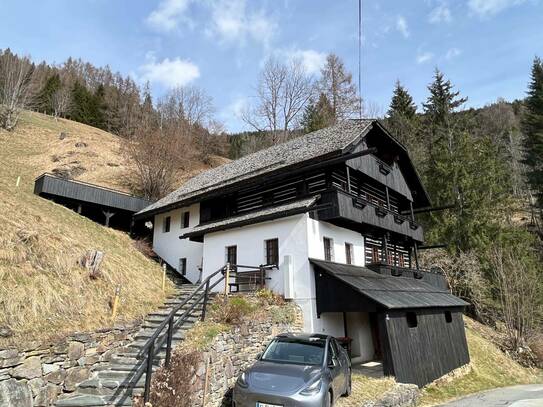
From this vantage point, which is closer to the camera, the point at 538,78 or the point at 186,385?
the point at 186,385

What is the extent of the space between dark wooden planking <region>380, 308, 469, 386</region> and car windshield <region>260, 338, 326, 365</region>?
4357 mm

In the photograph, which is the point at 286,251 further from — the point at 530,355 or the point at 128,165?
the point at 128,165

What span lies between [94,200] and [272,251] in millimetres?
14868

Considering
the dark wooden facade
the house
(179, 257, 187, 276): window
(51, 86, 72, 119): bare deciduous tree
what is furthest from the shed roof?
(51, 86, 72, 119): bare deciduous tree

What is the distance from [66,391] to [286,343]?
532cm

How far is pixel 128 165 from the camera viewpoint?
1555 inches

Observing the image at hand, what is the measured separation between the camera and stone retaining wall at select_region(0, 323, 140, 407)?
7.45 meters

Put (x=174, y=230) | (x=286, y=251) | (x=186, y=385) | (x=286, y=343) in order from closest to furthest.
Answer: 1. (x=186, y=385)
2. (x=286, y=343)
3. (x=286, y=251)
4. (x=174, y=230)

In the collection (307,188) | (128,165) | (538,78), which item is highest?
(538,78)

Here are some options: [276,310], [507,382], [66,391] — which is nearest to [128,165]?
[276,310]

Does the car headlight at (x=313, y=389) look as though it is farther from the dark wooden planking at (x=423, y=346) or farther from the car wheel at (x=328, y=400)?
the dark wooden planking at (x=423, y=346)

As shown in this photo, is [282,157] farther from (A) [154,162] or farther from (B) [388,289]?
(A) [154,162]

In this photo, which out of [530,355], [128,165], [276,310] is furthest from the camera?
[128,165]

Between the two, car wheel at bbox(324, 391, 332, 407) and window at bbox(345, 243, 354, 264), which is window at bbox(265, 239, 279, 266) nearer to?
window at bbox(345, 243, 354, 264)
